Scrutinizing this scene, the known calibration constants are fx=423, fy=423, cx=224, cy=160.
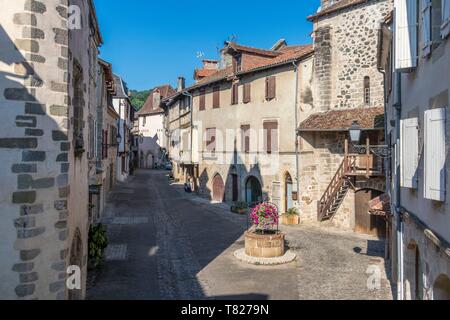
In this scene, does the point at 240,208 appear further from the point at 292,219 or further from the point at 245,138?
the point at 245,138

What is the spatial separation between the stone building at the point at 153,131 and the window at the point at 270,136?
128 ft

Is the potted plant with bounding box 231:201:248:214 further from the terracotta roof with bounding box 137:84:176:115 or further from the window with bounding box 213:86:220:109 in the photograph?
the terracotta roof with bounding box 137:84:176:115

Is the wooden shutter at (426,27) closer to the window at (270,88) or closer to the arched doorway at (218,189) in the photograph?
the window at (270,88)

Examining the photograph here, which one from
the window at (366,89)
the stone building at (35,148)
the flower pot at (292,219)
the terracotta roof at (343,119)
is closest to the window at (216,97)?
the terracotta roof at (343,119)

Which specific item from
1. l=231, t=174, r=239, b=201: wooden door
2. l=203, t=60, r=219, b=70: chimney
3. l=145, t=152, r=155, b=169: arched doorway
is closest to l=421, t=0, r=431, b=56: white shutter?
l=231, t=174, r=239, b=201: wooden door

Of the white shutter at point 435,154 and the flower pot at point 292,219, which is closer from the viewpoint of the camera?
the white shutter at point 435,154

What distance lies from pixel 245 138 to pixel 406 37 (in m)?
16.7

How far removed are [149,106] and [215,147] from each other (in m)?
38.3

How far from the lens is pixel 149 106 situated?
211 feet

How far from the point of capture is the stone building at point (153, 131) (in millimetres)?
61688

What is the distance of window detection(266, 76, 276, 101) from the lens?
72.0ft

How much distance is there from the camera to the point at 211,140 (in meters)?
28.4

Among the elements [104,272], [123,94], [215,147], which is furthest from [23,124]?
[123,94]

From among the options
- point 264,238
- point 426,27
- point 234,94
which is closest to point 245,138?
point 234,94
